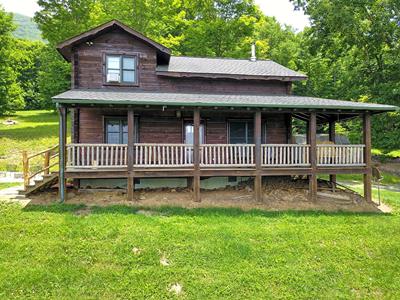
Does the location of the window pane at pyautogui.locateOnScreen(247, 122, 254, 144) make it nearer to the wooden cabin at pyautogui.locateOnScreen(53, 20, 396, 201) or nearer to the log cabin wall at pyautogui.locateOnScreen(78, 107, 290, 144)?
the wooden cabin at pyautogui.locateOnScreen(53, 20, 396, 201)

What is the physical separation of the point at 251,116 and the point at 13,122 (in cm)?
2877

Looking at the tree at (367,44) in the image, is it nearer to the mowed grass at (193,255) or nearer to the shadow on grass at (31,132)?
the mowed grass at (193,255)

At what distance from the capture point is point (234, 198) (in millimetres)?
11930

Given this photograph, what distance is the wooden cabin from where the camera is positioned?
11.1 meters

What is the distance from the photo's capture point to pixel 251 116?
1460 centimetres

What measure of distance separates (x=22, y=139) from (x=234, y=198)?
20662 millimetres

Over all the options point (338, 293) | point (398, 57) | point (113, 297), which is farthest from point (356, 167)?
point (398, 57)

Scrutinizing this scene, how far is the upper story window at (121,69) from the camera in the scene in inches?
532

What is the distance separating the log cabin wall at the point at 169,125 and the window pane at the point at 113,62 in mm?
2102

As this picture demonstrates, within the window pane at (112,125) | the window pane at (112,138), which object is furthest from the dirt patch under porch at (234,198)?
the window pane at (112,125)

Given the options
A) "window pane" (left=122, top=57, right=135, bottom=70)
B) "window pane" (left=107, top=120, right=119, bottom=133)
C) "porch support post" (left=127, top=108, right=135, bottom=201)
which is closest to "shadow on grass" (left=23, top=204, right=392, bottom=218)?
"porch support post" (left=127, top=108, right=135, bottom=201)

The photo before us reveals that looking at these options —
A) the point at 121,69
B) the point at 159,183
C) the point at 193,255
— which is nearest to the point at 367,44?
the point at 121,69

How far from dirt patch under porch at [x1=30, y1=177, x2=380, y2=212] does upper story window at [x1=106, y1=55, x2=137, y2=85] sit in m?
5.00

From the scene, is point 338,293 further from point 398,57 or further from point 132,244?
point 398,57
